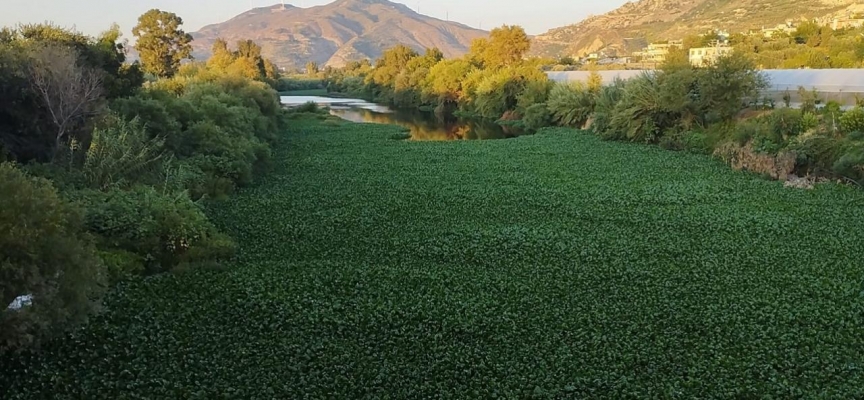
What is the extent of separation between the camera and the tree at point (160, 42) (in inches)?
1766

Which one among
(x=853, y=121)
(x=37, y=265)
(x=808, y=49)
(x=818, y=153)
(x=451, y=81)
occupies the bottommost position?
(x=818, y=153)

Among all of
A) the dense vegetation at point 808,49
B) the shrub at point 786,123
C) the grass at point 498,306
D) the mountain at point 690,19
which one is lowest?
the grass at point 498,306

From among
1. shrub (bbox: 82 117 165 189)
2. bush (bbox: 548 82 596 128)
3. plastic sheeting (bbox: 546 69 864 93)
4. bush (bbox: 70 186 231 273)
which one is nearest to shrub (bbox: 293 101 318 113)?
bush (bbox: 548 82 596 128)

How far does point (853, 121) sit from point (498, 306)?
17661 mm

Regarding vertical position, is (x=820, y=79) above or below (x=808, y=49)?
below

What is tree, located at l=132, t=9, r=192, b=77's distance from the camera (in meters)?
44.8

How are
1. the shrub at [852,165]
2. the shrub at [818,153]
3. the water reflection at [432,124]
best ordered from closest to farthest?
the shrub at [852,165], the shrub at [818,153], the water reflection at [432,124]

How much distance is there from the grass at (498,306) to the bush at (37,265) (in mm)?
404

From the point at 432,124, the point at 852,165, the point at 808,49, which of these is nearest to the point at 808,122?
the point at 852,165

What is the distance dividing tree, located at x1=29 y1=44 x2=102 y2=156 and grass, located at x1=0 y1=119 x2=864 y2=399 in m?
4.11

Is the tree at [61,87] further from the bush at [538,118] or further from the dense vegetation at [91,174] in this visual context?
the bush at [538,118]

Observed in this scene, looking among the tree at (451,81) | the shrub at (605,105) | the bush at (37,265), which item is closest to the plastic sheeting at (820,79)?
the shrub at (605,105)

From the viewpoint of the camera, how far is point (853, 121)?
20.8 metres

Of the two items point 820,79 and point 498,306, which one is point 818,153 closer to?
point 820,79
